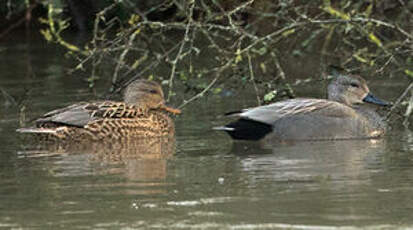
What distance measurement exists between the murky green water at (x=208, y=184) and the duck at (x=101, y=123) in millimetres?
243

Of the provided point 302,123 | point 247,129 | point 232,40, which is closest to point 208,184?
point 247,129

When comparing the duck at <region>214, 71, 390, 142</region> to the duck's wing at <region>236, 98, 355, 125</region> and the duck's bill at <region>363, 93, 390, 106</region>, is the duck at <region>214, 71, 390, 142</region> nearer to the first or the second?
the duck's wing at <region>236, 98, 355, 125</region>

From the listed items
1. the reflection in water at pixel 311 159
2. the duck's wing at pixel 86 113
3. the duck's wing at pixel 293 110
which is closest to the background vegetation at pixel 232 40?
the duck's wing at pixel 293 110

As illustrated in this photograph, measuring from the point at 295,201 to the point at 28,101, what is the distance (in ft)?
22.5

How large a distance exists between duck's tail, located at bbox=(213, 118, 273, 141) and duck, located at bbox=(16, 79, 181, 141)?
0.90 meters

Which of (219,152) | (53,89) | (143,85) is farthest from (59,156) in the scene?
(53,89)

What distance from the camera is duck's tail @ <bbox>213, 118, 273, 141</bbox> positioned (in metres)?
11.4

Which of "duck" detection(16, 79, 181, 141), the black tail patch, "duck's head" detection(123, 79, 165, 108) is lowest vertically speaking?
the black tail patch

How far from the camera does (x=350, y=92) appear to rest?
12406mm

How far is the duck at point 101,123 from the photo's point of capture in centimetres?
1185

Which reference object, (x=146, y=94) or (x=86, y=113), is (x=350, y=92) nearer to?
(x=146, y=94)

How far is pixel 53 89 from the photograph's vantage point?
1539 cm

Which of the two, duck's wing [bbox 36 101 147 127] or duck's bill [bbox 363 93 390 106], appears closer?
duck's wing [bbox 36 101 147 127]

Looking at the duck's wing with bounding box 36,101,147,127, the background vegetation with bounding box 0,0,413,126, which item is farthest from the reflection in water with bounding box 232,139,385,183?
the duck's wing with bounding box 36,101,147,127
